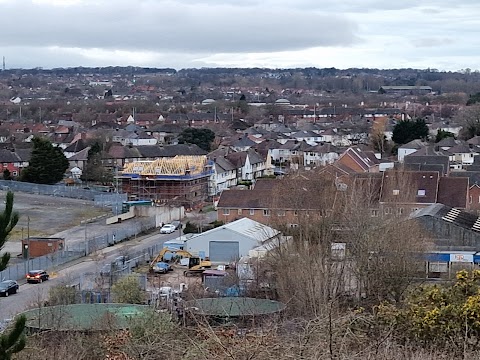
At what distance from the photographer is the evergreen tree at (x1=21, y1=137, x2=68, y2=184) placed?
27.0m

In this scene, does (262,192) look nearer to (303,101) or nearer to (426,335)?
(426,335)

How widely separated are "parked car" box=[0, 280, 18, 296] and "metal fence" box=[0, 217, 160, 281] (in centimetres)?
25

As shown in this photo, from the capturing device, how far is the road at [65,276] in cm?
1307

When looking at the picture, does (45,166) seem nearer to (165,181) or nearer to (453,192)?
(165,181)

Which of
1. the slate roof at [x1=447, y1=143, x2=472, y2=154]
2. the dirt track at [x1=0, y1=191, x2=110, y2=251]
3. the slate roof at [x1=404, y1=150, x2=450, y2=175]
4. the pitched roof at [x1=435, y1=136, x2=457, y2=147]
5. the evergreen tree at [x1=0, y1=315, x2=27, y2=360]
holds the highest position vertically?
the evergreen tree at [x1=0, y1=315, x2=27, y2=360]

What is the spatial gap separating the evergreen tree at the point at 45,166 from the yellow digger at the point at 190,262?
11067mm

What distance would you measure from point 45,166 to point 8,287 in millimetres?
13479

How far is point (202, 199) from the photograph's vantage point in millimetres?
25922

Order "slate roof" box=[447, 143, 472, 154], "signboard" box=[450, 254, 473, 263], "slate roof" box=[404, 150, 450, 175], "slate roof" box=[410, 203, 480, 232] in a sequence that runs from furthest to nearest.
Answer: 1. "slate roof" box=[447, 143, 472, 154]
2. "slate roof" box=[404, 150, 450, 175]
3. "slate roof" box=[410, 203, 480, 232]
4. "signboard" box=[450, 254, 473, 263]

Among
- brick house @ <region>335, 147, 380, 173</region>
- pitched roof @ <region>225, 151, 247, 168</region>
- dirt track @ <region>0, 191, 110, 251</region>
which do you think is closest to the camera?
dirt track @ <region>0, 191, 110, 251</region>

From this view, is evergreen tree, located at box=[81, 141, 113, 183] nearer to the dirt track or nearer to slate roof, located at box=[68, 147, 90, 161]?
slate roof, located at box=[68, 147, 90, 161]

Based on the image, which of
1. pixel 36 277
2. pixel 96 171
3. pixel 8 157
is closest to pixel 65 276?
pixel 36 277

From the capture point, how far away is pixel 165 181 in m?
24.8

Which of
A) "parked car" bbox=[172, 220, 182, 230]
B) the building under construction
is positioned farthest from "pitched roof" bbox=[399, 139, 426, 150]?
"parked car" bbox=[172, 220, 182, 230]
